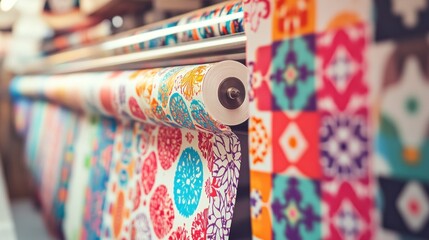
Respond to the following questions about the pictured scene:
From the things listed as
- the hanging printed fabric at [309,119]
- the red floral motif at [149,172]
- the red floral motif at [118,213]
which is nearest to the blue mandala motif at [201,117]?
the hanging printed fabric at [309,119]

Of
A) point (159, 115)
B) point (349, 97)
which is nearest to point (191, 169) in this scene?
point (159, 115)

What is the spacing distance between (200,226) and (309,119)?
59 centimetres

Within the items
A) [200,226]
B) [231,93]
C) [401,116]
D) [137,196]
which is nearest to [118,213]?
[137,196]

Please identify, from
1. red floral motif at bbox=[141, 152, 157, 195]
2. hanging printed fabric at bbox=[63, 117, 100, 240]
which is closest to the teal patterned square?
red floral motif at bbox=[141, 152, 157, 195]

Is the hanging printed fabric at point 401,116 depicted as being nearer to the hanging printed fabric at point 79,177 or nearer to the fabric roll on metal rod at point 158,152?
the fabric roll on metal rod at point 158,152

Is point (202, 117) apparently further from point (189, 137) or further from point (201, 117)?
point (189, 137)

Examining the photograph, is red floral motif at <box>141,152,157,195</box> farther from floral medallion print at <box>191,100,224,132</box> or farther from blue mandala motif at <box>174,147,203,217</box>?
floral medallion print at <box>191,100,224,132</box>

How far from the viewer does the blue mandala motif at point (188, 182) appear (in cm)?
124

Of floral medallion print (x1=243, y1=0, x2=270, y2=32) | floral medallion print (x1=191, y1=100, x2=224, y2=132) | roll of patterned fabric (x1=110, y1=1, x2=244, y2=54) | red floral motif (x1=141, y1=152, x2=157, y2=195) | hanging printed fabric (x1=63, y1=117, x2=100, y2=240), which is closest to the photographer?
floral medallion print (x1=243, y1=0, x2=270, y2=32)

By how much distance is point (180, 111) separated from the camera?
114 centimetres

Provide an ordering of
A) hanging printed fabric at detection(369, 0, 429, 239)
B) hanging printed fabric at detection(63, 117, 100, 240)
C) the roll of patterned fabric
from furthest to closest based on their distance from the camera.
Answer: hanging printed fabric at detection(63, 117, 100, 240)
the roll of patterned fabric
hanging printed fabric at detection(369, 0, 429, 239)

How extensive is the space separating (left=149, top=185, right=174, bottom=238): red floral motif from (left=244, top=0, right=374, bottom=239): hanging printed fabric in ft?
1.86

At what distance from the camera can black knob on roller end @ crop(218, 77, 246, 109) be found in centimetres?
106

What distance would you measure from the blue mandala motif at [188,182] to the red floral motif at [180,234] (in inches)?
1.7
